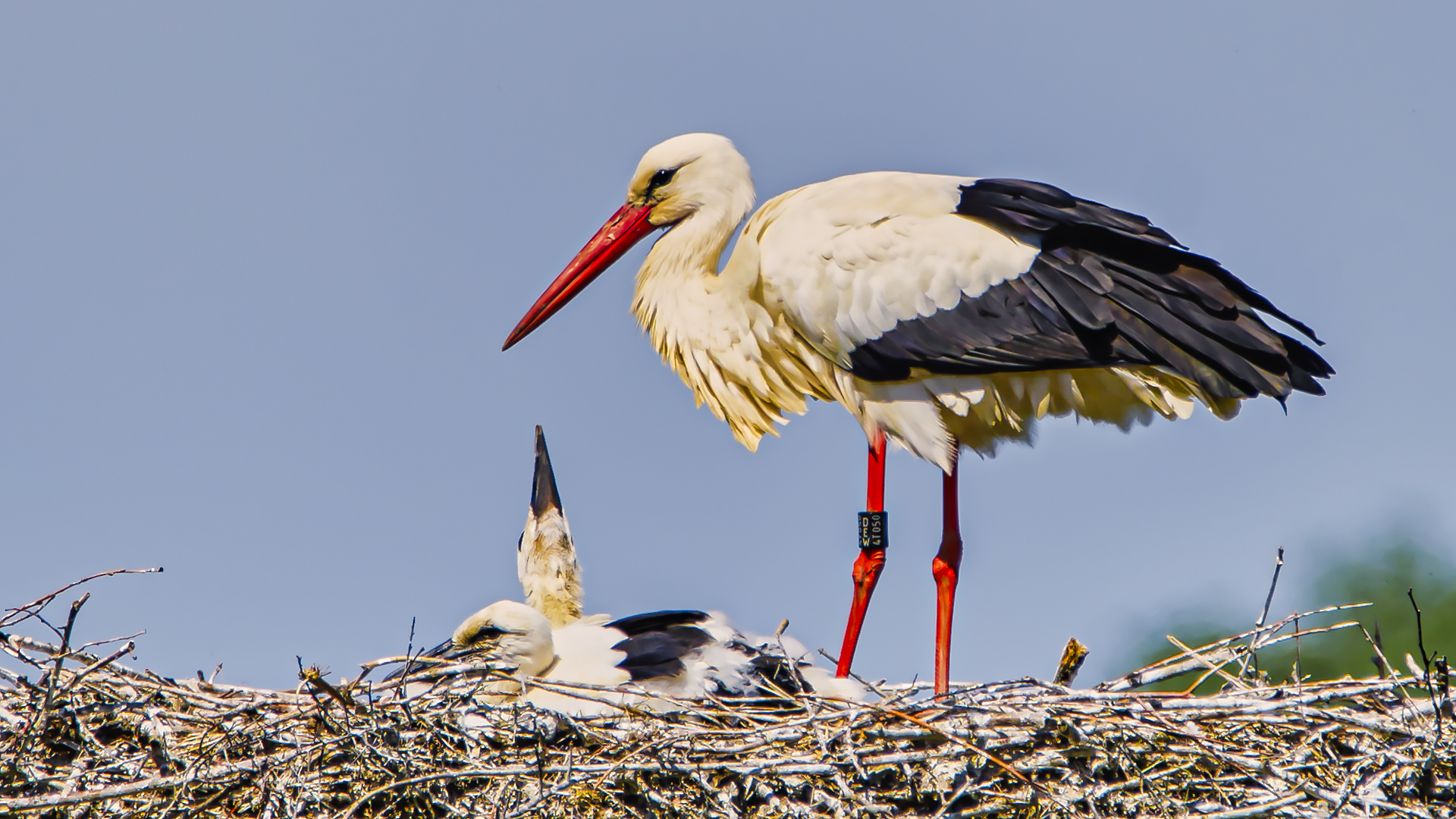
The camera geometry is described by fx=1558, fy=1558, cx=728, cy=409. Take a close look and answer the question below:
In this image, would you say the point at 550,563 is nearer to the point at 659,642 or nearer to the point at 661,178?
the point at 659,642

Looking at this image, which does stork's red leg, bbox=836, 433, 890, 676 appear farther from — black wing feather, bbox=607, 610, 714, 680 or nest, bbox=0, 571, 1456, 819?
nest, bbox=0, 571, 1456, 819

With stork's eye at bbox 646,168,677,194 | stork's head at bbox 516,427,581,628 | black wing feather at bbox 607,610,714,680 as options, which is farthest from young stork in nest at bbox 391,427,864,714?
stork's eye at bbox 646,168,677,194

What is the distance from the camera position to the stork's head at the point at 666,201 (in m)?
4.52

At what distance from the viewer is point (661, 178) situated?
4582 millimetres

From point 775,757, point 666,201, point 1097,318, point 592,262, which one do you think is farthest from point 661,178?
point 775,757

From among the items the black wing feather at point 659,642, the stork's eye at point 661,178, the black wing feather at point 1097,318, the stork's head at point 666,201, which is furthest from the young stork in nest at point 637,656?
the stork's eye at point 661,178

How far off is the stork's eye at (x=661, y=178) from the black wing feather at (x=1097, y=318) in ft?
2.85

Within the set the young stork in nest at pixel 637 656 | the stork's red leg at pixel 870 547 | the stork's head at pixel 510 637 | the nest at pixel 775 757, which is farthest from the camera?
the stork's red leg at pixel 870 547

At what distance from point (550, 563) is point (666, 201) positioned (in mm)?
1114

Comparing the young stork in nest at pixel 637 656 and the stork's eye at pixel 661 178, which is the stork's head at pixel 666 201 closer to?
the stork's eye at pixel 661 178

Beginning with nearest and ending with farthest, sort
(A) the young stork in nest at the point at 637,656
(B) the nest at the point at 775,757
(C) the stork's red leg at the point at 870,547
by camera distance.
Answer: (B) the nest at the point at 775,757 < (A) the young stork in nest at the point at 637,656 < (C) the stork's red leg at the point at 870,547

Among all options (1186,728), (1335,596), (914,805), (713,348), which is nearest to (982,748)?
(914,805)

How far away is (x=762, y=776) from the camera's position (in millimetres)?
2914

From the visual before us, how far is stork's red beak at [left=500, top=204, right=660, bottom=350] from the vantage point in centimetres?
461
